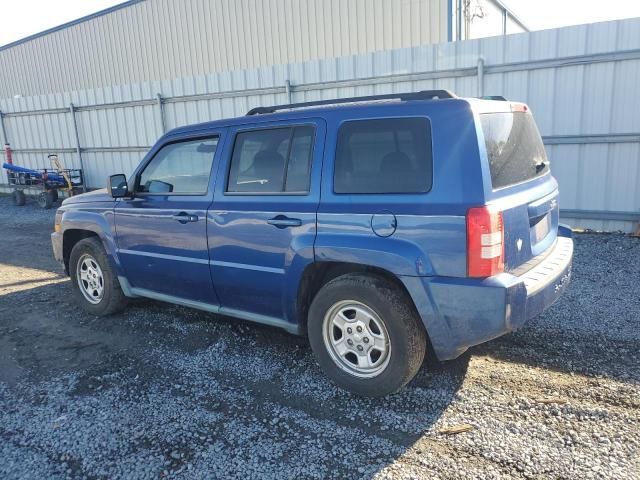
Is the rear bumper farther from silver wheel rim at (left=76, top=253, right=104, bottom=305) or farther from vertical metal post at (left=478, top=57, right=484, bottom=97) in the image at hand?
vertical metal post at (left=478, top=57, right=484, bottom=97)

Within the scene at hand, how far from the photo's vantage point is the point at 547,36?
24.3 ft

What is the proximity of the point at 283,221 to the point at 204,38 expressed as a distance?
15318 millimetres

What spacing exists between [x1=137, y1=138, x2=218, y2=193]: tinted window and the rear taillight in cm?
224

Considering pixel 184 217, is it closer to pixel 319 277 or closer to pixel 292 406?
pixel 319 277

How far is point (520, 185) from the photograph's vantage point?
128 inches

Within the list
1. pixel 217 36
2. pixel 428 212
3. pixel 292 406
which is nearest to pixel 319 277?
pixel 292 406

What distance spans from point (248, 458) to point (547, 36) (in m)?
7.30

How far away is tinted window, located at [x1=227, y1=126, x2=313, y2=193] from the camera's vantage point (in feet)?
11.8

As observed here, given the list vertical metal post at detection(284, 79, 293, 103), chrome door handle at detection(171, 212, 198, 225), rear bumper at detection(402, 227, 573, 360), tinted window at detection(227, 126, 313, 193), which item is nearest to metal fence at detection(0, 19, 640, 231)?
vertical metal post at detection(284, 79, 293, 103)

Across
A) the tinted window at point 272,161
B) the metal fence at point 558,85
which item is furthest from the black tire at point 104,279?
the metal fence at point 558,85

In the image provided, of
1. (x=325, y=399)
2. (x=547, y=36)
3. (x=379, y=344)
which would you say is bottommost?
(x=325, y=399)

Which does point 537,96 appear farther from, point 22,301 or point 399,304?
point 22,301

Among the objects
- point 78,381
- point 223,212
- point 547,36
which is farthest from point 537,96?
point 78,381

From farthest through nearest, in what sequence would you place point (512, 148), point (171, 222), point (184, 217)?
point (171, 222)
point (184, 217)
point (512, 148)
